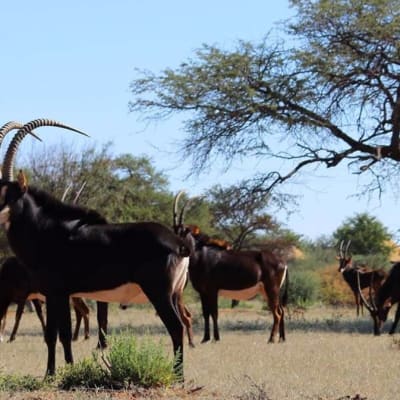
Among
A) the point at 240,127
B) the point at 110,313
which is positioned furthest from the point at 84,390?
the point at 110,313

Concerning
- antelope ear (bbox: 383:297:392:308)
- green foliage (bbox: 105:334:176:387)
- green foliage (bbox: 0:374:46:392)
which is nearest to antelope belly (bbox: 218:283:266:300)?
antelope ear (bbox: 383:297:392:308)

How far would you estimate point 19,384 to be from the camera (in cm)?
1002

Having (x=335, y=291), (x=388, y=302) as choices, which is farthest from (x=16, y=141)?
(x=335, y=291)

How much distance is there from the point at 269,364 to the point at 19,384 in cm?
459

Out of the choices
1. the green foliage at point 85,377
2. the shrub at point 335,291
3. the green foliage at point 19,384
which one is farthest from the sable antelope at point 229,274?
the shrub at point 335,291

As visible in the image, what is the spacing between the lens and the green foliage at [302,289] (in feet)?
121

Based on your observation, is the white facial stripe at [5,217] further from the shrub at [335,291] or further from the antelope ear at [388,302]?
the shrub at [335,291]

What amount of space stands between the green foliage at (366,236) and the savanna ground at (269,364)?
151 ft

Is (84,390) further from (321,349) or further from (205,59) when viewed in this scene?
(205,59)

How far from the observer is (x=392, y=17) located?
2331 cm

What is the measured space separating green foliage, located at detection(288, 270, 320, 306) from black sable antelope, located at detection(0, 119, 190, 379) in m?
24.9

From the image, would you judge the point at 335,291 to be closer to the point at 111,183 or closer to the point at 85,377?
the point at 111,183

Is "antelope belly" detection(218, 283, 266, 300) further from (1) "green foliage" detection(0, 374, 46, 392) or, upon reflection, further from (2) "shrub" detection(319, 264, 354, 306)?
(2) "shrub" detection(319, 264, 354, 306)

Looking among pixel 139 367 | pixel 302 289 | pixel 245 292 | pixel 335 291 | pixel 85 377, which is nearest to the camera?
pixel 139 367
